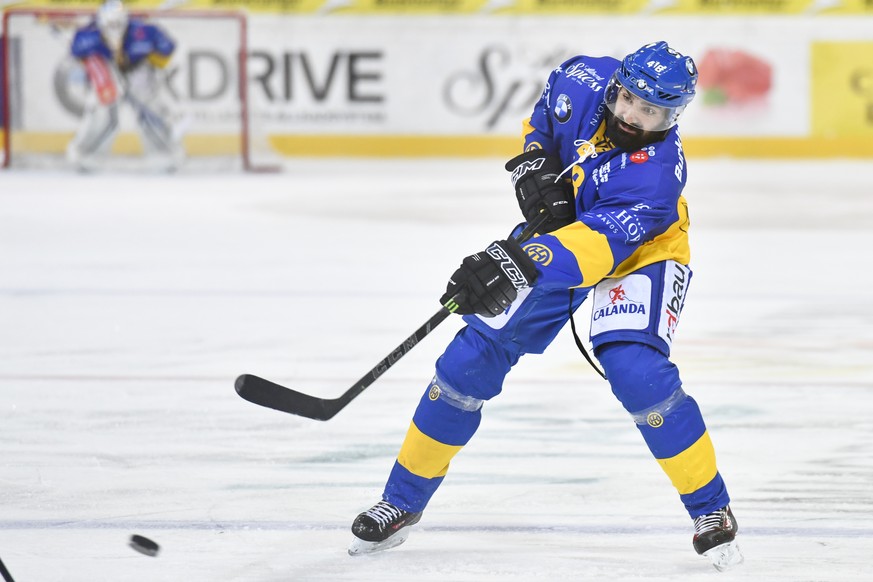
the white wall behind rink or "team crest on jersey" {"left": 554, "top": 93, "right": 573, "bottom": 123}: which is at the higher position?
"team crest on jersey" {"left": 554, "top": 93, "right": 573, "bottom": 123}

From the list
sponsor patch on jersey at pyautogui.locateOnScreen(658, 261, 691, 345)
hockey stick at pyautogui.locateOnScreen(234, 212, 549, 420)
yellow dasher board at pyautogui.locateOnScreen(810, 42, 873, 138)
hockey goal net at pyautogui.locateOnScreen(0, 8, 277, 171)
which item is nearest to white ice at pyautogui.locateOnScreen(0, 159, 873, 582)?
Answer: hockey stick at pyautogui.locateOnScreen(234, 212, 549, 420)

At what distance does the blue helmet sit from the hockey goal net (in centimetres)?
828

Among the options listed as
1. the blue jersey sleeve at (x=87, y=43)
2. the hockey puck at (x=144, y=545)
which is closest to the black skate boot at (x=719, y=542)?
the hockey puck at (x=144, y=545)

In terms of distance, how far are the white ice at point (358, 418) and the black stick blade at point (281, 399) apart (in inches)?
8.8

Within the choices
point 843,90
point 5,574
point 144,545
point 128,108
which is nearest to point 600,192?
point 144,545

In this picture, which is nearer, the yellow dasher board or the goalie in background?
the goalie in background

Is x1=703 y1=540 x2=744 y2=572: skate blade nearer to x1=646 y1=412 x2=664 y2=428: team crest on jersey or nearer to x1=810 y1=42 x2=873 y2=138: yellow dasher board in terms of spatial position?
x1=646 y1=412 x2=664 y2=428: team crest on jersey

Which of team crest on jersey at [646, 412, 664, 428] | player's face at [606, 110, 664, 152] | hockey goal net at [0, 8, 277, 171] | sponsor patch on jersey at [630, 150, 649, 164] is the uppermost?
player's face at [606, 110, 664, 152]

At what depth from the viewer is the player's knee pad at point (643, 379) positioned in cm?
250

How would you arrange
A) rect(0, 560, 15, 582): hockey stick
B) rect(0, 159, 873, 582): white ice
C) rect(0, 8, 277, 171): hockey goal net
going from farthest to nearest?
rect(0, 8, 277, 171): hockey goal net → rect(0, 159, 873, 582): white ice → rect(0, 560, 15, 582): hockey stick

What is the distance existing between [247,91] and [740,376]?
7.38 metres

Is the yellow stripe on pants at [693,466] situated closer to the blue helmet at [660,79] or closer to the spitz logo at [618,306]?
the spitz logo at [618,306]

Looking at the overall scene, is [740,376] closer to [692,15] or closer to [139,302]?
[139,302]

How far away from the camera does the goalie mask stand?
1058cm
